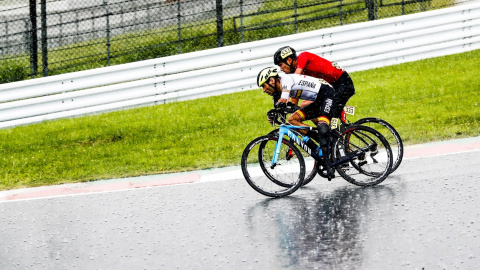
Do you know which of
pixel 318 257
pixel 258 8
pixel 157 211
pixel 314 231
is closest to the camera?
pixel 318 257

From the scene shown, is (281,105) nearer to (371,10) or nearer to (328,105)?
(328,105)

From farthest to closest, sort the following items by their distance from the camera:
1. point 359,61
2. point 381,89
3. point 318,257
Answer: point 359,61 < point 381,89 < point 318,257

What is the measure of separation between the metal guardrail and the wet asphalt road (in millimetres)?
4910

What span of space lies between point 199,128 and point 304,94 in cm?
434

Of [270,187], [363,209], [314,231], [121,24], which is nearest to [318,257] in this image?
[314,231]

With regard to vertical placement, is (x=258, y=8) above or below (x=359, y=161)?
above

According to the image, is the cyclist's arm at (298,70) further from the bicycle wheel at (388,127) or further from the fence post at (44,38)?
the fence post at (44,38)

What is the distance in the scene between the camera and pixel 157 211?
7805 mm

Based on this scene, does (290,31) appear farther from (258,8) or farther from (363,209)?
(363,209)

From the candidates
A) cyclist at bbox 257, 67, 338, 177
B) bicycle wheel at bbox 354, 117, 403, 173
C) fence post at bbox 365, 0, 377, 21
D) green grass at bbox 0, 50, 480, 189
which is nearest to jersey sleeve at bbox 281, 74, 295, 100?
cyclist at bbox 257, 67, 338, 177

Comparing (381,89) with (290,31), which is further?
(290,31)

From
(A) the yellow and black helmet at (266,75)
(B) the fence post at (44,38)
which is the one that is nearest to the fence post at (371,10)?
(B) the fence post at (44,38)

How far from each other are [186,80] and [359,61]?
3571 millimetres

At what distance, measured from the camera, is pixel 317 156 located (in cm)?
781
